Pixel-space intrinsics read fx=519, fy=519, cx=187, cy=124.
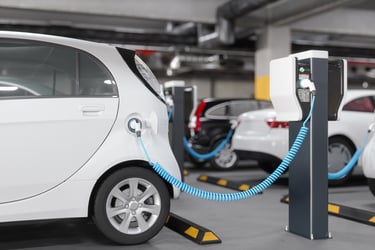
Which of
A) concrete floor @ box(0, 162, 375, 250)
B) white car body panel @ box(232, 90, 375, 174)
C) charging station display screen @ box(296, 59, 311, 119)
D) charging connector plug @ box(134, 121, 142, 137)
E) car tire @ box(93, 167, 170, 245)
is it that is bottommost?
concrete floor @ box(0, 162, 375, 250)

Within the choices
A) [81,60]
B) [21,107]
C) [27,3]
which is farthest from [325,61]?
[27,3]

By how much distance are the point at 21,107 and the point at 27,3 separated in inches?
331

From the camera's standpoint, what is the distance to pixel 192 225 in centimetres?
458

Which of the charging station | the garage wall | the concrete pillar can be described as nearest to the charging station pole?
the charging station

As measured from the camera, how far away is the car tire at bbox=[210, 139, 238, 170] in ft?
34.7

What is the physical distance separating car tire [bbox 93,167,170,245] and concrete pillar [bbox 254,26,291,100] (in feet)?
34.6

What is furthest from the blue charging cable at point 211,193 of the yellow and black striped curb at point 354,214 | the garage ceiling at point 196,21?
the garage ceiling at point 196,21

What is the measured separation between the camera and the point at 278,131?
25.0ft

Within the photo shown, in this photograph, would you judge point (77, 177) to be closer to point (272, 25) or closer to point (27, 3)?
point (27, 3)

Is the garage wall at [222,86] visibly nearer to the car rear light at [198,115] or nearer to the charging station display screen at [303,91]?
the car rear light at [198,115]

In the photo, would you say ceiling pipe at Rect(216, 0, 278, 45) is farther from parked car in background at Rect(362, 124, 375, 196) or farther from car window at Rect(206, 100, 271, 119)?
parked car in background at Rect(362, 124, 375, 196)

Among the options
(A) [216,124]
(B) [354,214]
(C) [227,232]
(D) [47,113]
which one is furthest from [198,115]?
(D) [47,113]

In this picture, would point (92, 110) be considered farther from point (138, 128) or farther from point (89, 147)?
point (138, 128)

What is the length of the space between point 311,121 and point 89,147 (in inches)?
72.7
